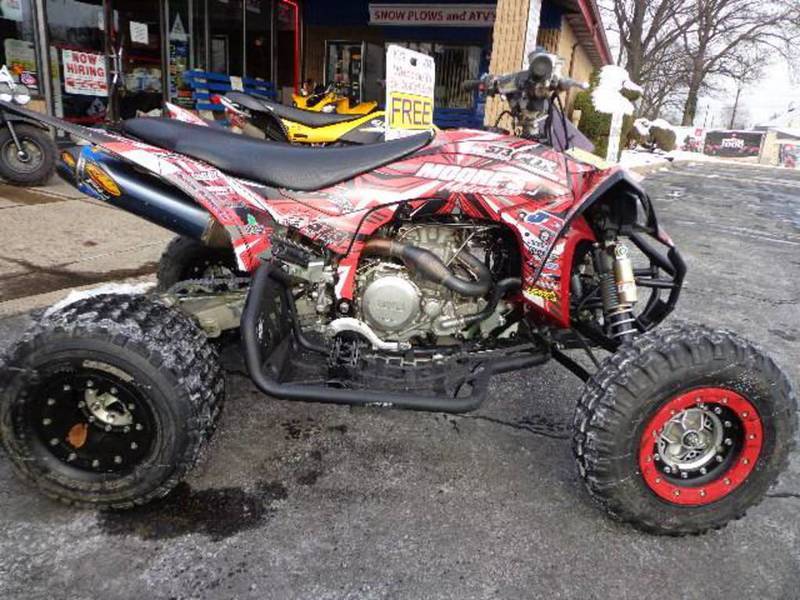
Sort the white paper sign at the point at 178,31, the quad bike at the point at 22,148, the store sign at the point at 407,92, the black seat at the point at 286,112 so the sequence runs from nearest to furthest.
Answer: the store sign at the point at 407,92 → the black seat at the point at 286,112 → the quad bike at the point at 22,148 → the white paper sign at the point at 178,31

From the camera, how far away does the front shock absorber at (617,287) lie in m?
2.48

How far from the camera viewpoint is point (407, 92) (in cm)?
281

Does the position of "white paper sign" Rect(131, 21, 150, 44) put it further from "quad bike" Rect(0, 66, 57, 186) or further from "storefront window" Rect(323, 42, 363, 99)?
"storefront window" Rect(323, 42, 363, 99)

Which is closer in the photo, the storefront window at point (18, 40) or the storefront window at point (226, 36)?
the storefront window at point (18, 40)

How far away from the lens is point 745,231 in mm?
9531

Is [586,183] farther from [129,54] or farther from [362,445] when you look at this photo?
[129,54]

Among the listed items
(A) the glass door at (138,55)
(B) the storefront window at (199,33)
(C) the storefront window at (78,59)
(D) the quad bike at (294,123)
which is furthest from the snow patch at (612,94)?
(B) the storefront window at (199,33)

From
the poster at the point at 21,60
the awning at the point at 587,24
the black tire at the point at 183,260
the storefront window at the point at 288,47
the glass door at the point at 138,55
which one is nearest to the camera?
the black tire at the point at 183,260

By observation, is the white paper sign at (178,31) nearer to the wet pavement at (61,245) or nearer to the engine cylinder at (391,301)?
the wet pavement at (61,245)

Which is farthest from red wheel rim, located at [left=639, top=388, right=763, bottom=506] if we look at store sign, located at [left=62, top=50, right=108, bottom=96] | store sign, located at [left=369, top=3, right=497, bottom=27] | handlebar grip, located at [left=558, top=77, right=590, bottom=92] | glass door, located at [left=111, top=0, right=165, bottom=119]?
store sign, located at [left=369, top=3, right=497, bottom=27]

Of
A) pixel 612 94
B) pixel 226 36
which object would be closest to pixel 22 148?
pixel 226 36

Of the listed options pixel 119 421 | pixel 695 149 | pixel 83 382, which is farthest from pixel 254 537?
pixel 695 149

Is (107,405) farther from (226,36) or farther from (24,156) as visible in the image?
(226,36)

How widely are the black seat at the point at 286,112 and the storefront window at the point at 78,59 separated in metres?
4.47
